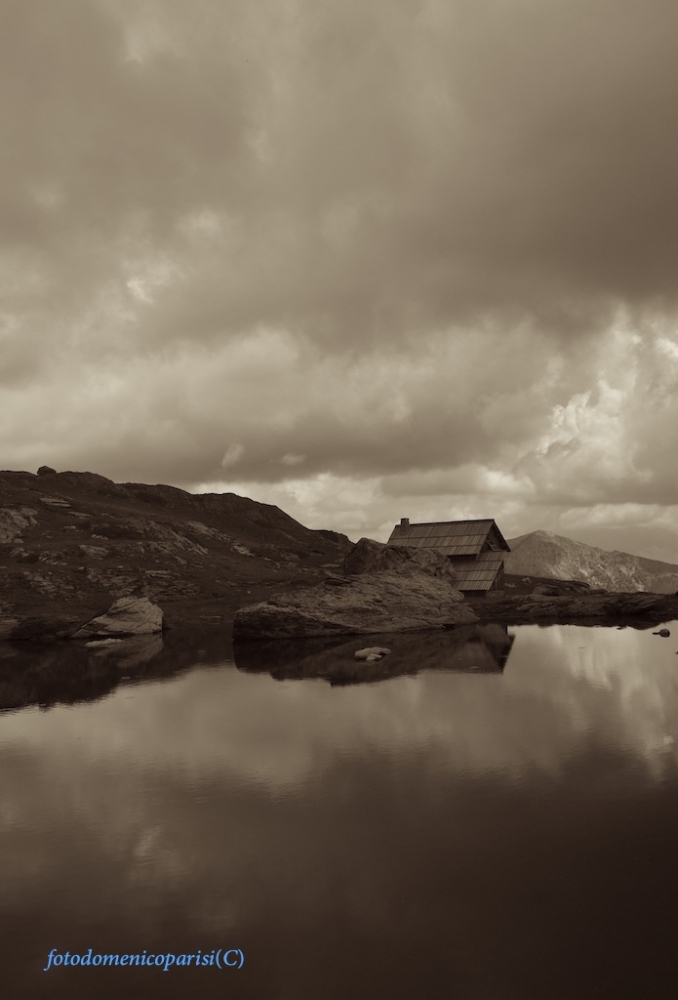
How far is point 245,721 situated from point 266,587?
49.5 meters

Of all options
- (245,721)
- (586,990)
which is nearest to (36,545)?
(245,721)

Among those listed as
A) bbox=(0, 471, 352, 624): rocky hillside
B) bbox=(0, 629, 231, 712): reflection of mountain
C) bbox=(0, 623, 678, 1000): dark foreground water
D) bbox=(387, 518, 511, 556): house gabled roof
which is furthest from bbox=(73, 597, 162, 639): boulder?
bbox=(387, 518, 511, 556): house gabled roof

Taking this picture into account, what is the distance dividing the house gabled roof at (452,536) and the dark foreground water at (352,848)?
46.4 meters

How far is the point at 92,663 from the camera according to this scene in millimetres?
35656

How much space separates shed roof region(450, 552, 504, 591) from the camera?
66688 mm

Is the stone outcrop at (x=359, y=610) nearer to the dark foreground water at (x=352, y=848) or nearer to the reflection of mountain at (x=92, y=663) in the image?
Result: the reflection of mountain at (x=92, y=663)

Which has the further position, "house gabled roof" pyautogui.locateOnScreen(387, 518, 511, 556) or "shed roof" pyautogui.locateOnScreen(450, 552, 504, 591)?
"house gabled roof" pyautogui.locateOnScreen(387, 518, 511, 556)

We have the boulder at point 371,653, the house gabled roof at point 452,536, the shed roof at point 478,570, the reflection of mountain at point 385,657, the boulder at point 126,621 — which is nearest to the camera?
the reflection of mountain at point 385,657

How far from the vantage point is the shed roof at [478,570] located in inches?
2625

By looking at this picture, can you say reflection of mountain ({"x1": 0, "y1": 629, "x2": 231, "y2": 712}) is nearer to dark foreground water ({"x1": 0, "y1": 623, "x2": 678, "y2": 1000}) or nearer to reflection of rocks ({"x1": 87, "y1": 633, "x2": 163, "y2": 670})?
reflection of rocks ({"x1": 87, "y1": 633, "x2": 163, "y2": 670})

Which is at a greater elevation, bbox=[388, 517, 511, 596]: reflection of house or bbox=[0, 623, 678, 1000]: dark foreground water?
bbox=[388, 517, 511, 596]: reflection of house

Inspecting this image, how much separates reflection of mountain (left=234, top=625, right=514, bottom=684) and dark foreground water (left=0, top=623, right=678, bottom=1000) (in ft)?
22.5

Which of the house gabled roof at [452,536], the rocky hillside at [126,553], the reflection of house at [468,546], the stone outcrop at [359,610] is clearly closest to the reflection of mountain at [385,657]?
the stone outcrop at [359,610]

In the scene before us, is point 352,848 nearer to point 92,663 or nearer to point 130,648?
point 92,663
